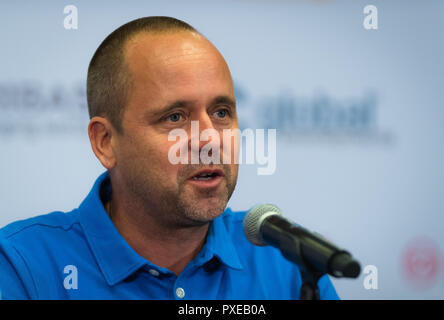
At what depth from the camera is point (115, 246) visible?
1.65 metres

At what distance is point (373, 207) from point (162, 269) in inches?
45.9

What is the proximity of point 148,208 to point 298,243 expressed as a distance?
0.73 meters

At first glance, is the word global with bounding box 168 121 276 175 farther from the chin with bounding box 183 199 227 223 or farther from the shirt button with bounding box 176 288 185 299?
the shirt button with bounding box 176 288 185 299

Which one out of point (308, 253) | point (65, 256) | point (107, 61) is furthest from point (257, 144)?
point (308, 253)

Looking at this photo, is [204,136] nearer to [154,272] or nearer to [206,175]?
[206,175]

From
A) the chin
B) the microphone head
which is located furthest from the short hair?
the microphone head

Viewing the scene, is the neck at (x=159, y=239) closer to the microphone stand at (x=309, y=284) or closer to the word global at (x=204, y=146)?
the word global at (x=204, y=146)

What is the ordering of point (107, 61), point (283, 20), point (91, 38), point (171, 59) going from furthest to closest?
1. point (283, 20)
2. point (91, 38)
3. point (107, 61)
4. point (171, 59)

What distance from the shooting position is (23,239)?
1662mm

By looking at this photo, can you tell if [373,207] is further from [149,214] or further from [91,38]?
[91,38]

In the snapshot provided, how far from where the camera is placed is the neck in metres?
1.73
